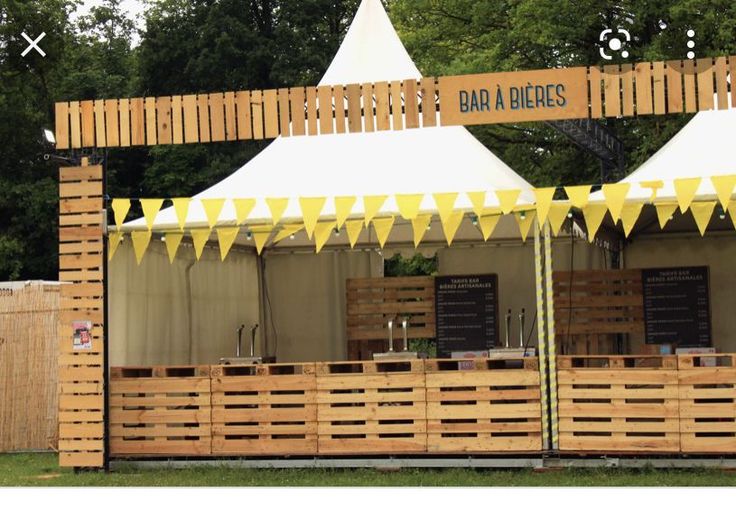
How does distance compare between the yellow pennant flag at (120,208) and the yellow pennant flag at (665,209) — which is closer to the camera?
the yellow pennant flag at (665,209)

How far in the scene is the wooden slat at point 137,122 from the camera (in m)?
10.9

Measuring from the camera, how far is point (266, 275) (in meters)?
15.6

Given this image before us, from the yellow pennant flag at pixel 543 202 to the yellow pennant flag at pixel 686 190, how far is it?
1.03m

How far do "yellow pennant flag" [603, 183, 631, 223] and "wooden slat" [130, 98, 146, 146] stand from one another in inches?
159

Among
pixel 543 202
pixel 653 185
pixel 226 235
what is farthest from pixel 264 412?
pixel 653 185

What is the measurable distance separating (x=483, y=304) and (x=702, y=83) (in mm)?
4781

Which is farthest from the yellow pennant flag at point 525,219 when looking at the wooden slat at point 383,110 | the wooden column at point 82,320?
the wooden column at point 82,320

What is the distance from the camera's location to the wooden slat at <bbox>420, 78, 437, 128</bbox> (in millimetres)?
10297

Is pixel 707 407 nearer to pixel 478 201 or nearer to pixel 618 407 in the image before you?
pixel 618 407

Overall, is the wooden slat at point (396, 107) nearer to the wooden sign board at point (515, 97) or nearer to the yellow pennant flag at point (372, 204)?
the wooden sign board at point (515, 97)

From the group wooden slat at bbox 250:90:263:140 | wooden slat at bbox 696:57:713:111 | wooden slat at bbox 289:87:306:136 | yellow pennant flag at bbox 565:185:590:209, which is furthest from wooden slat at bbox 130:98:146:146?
wooden slat at bbox 696:57:713:111

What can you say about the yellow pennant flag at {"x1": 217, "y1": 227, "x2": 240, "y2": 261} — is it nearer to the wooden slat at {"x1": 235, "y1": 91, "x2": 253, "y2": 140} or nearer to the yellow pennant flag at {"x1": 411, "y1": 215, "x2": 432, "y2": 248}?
the wooden slat at {"x1": 235, "y1": 91, "x2": 253, "y2": 140}

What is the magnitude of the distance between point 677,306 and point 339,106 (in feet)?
Answer: 17.1

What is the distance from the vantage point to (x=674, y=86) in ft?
32.6
